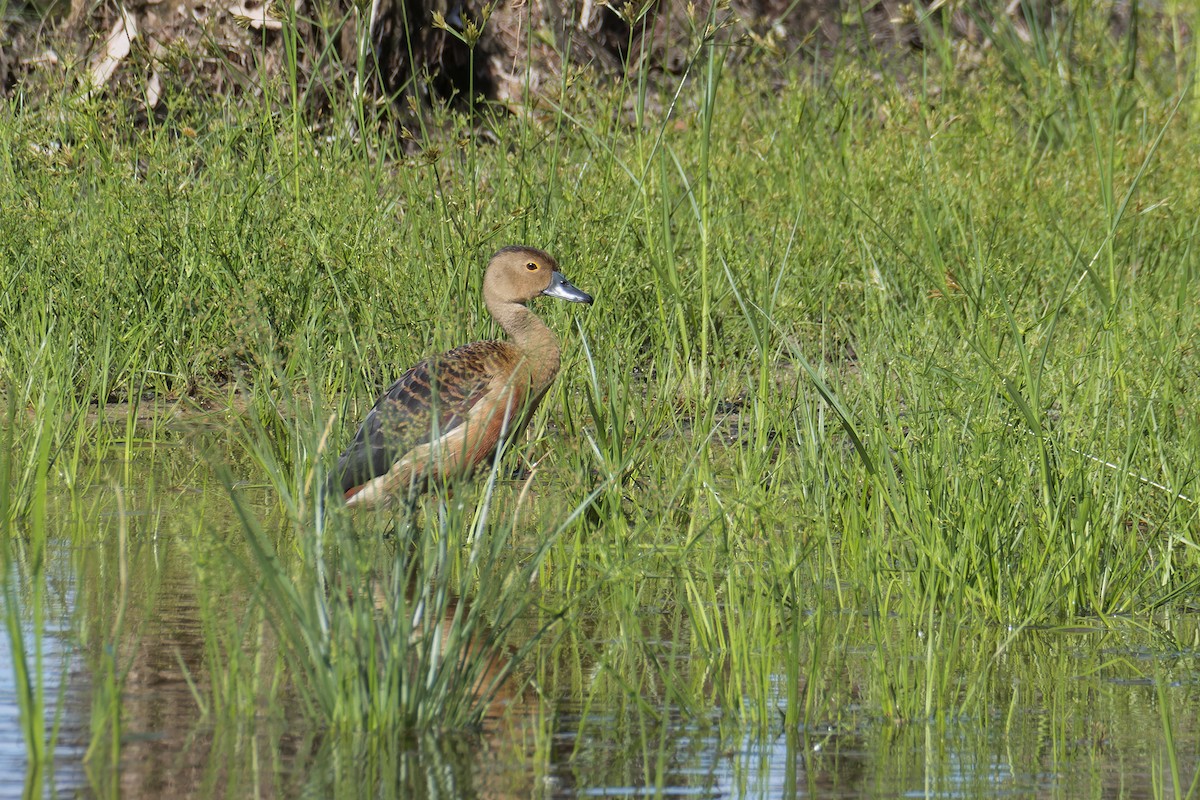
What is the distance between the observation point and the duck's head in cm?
624

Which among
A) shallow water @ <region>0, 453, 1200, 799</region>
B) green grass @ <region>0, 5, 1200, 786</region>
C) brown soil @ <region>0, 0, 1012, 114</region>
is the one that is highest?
brown soil @ <region>0, 0, 1012, 114</region>

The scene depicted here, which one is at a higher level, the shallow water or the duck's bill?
the duck's bill

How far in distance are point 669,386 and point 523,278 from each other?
2.77ft

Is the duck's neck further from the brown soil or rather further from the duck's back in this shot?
the brown soil

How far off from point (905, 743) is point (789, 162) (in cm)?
512

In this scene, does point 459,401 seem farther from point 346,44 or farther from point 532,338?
point 346,44

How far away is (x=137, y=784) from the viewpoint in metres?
2.92

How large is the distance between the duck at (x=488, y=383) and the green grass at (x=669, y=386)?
0.13 meters

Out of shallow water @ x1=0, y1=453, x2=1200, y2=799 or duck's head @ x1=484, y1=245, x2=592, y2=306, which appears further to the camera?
duck's head @ x1=484, y1=245, x2=592, y2=306

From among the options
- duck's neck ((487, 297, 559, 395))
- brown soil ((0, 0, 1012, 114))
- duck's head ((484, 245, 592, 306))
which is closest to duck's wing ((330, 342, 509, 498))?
duck's neck ((487, 297, 559, 395))

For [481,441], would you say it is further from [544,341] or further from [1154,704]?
[1154,704]

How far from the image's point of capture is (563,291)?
634 centimetres

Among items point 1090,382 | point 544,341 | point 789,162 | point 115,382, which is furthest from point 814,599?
point 789,162

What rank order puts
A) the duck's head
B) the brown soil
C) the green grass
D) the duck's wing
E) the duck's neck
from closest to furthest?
1. the green grass
2. the duck's wing
3. the duck's neck
4. the duck's head
5. the brown soil
